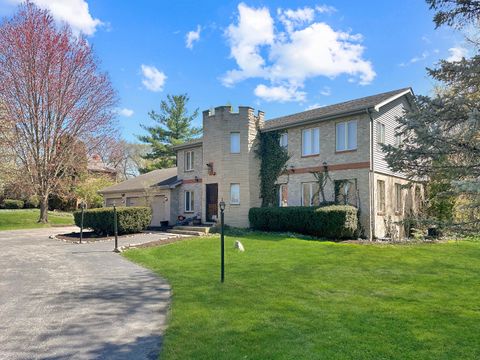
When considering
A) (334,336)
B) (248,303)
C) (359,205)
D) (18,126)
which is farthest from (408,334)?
(18,126)

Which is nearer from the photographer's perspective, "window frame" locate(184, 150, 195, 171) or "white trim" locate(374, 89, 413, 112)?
"white trim" locate(374, 89, 413, 112)

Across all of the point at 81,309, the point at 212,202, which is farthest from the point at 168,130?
the point at 81,309

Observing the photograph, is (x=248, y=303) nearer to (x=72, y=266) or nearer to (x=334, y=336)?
(x=334, y=336)

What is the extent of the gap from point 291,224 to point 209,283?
955 centimetres

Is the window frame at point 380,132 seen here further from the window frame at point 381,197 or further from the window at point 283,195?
the window at point 283,195

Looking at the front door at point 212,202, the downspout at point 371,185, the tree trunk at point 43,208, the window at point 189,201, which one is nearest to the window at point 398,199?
the downspout at point 371,185

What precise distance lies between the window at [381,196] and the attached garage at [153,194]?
1301 centimetres

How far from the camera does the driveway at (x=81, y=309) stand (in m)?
5.20

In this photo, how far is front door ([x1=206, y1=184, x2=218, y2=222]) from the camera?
2219 cm

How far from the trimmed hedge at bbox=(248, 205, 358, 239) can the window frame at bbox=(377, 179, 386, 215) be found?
72.7 inches

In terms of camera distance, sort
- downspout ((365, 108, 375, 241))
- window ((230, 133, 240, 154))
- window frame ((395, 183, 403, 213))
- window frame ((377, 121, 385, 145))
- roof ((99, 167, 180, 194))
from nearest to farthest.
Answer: downspout ((365, 108, 375, 241)), window frame ((377, 121, 385, 145)), window frame ((395, 183, 403, 213)), window ((230, 133, 240, 154)), roof ((99, 167, 180, 194))

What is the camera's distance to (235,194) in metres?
21.2

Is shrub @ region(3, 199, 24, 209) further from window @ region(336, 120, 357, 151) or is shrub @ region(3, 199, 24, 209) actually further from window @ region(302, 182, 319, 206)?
window @ region(336, 120, 357, 151)

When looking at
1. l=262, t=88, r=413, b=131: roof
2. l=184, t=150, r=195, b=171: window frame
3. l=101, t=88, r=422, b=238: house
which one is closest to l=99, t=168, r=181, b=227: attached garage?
l=101, t=88, r=422, b=238: house
